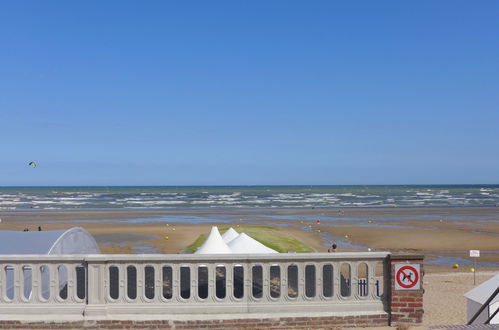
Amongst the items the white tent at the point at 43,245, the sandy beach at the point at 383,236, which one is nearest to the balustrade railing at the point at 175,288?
the white tent at the point at 43,245

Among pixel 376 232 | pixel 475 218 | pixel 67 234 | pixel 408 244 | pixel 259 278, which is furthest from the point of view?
pixel 475 218

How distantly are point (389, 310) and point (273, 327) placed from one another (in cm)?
172

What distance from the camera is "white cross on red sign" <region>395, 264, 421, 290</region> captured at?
327 inches

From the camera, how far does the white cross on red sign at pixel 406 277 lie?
8305 mm

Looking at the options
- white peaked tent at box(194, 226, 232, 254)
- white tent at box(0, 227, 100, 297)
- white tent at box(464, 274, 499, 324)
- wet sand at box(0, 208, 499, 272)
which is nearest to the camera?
white tent at box(0, 227, 100, 297)

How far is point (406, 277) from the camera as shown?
8.31m

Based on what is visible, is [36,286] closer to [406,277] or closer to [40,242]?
[40,242]

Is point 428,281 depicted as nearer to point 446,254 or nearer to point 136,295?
point 446,254

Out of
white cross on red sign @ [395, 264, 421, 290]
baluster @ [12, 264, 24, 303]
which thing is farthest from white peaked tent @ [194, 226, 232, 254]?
white cross on red sign @ [395, 264, 421, 290]

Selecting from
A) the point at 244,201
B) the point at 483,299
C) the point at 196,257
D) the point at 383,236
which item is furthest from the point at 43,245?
the point at 244,201

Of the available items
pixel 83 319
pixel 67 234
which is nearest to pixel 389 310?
pixel 83 319

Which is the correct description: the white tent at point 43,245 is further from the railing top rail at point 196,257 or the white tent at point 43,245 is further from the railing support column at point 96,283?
the railing support column at point 96,283

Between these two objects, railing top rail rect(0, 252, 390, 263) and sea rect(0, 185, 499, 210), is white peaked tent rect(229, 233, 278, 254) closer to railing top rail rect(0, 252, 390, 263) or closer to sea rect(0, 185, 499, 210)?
railing top rail rect(0, 252, 390, 263)

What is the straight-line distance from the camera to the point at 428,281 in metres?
21.8
